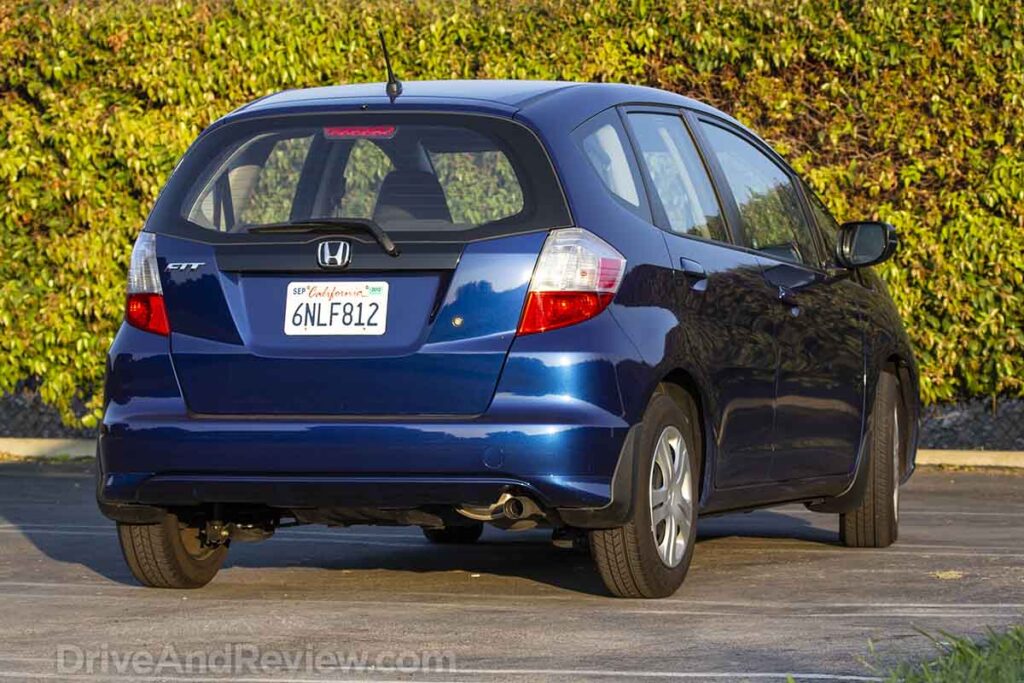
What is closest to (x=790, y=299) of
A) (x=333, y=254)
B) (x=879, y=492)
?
(x=879, y=492)

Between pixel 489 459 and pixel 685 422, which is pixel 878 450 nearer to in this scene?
pixel 685 422

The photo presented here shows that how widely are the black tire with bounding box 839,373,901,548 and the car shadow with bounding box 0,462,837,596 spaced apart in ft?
1.00

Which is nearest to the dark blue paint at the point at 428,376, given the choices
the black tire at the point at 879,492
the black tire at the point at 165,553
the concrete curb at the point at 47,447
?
the black tire at the point at 165,553

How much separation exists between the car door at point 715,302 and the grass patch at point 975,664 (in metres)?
1.78

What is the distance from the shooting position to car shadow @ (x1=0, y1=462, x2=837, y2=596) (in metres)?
8.30

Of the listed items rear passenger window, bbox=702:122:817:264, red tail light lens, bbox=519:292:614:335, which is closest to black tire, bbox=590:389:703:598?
red tail light lens, bbox=519:292:614:335

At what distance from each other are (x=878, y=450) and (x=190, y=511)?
10.2 ft

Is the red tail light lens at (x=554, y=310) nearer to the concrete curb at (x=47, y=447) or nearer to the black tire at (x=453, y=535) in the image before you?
the black tire at (x=453, y=535)

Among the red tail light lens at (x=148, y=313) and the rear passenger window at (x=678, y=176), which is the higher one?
the rear passenger window at (x=678, y=176)

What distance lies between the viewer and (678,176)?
7.77 meters

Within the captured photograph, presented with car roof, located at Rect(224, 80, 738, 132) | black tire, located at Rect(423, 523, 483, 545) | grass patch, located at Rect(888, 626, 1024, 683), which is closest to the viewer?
grass patch, located at Rect(888, 626, 1024, 683)

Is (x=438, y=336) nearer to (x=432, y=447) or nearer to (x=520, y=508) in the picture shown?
(x=432, y=447)

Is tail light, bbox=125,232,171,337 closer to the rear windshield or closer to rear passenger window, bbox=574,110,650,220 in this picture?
the rear windshield

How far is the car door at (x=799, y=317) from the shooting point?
26.8 ft
